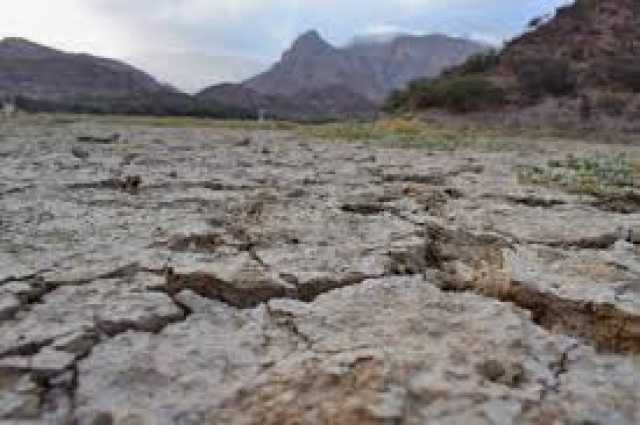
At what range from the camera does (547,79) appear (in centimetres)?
2659

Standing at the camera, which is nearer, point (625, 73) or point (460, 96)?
point (460, 96)

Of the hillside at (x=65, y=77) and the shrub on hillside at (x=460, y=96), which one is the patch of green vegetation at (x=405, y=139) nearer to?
the shrub on hillside at (x=460, y=96)

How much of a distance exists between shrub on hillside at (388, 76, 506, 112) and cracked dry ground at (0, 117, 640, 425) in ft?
61.3

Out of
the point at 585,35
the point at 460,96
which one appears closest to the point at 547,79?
the point at 460,96

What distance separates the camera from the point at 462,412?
9.37 ft

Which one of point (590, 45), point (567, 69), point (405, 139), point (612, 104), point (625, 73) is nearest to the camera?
point (405, 139)

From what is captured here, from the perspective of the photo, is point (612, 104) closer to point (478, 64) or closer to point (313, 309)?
point (478, 64)

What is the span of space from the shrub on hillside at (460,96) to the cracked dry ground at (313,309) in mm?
18696

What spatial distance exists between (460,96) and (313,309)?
866 inches

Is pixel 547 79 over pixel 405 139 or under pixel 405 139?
over

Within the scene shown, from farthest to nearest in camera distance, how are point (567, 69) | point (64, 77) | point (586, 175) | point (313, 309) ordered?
1. point (64, 77)
2. point (567, 69)
3. point (586, 175)
4. point (313, 309)

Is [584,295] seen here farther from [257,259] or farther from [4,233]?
[4,233]

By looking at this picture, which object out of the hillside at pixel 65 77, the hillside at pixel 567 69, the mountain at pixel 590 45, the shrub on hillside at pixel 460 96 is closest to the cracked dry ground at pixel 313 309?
the shrub on hillside at pixel 460 96

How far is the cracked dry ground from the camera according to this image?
2.98 metres
